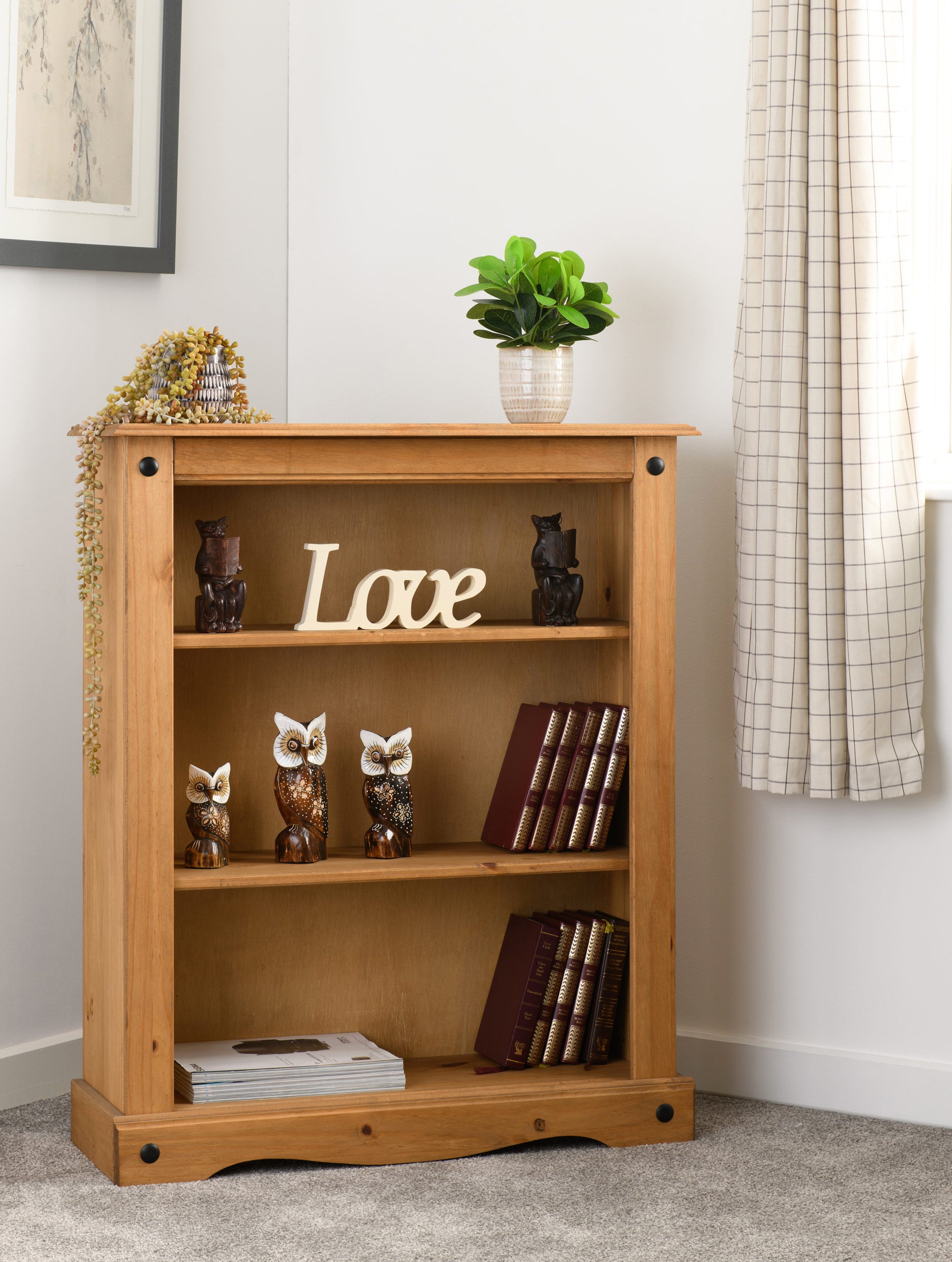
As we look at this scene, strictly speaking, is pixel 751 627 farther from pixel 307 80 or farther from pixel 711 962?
pixel 307 80

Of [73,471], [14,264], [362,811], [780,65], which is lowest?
[362,811]

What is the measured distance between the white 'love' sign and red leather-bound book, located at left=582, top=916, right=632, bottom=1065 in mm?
549

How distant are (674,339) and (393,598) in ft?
2.36

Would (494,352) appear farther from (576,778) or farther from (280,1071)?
(280,1071)

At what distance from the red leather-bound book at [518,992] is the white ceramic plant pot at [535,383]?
81 cm

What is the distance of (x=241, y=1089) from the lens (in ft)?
6.88

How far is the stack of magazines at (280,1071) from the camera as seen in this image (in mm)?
2090

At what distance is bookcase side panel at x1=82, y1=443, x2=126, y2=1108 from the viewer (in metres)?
2.03

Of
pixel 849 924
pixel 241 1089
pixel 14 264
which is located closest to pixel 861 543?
pixel 849 924

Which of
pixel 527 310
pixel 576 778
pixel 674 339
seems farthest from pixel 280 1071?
pixel 674 339

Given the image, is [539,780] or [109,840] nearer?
[109,840]

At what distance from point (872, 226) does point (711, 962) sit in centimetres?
125

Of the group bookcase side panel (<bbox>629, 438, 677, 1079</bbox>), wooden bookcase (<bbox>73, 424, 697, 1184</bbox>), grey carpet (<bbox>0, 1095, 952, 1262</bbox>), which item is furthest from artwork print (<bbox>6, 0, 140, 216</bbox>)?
grey carpet (<bbox>0, 1095, 952, 1262</bbox>)

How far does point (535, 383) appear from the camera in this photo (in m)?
2.20
